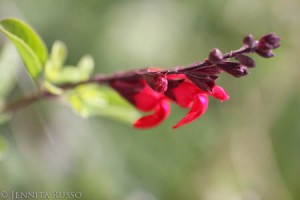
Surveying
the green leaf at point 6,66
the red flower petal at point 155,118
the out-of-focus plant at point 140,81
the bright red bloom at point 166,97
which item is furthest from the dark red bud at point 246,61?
the green leaf at point 6,66

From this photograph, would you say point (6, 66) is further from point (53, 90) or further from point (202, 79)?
point (202, 79)

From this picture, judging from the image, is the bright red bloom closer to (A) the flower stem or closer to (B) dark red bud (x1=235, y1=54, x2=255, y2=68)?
(A) the flower stem

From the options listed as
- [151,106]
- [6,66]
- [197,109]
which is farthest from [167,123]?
[197,109]

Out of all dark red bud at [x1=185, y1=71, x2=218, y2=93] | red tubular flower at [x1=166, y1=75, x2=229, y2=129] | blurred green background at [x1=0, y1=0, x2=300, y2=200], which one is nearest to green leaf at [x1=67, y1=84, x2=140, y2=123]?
red tubular flower at [x1=166, y1=75, x2=229, y2=129]

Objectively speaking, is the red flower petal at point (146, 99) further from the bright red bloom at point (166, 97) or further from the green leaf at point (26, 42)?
the green leaf at point (26, 42)

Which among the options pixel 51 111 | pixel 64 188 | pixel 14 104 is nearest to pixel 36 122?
pixel 51 111

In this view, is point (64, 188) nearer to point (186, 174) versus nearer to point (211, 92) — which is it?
point (186, 174)
